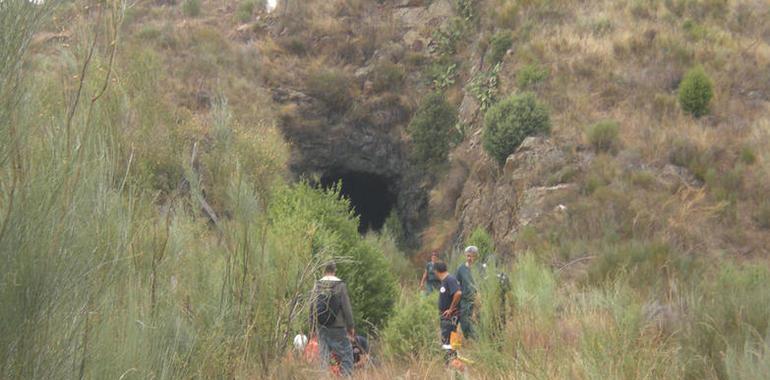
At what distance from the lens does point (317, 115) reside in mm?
27297

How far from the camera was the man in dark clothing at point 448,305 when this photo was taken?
8992 millimetres

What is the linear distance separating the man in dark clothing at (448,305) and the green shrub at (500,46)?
52.6 ft

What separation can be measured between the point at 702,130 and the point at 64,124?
18291 mm

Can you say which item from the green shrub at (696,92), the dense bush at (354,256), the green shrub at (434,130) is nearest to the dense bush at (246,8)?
the green shrub at (434,130)

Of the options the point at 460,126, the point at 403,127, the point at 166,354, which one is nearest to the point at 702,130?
the point at 460,126

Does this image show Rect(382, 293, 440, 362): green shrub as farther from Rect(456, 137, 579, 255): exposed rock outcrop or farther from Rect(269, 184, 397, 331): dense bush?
Rect(456, 137, 579, 255): exposed rock outcrop

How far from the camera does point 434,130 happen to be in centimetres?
2503

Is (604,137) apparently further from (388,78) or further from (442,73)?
(388,78)

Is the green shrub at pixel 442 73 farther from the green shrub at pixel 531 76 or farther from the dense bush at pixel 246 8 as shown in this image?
the dense bush at pixel 246 8

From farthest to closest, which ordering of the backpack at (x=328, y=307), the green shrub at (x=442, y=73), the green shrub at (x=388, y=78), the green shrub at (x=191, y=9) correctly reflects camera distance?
the green shrub at (x=191, y=9) → the green shrub at (x=388, y=78) → the green shrub at (x=442, y=73) → the backpack at (x=328, y=307)

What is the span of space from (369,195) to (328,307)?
21629mm

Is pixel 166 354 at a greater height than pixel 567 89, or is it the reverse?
pixel 166 354

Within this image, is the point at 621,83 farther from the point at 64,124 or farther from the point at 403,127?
the point at 64,124

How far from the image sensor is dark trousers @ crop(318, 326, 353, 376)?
820 cm
